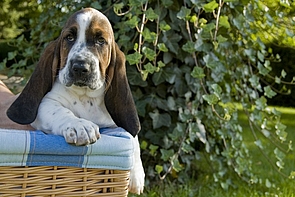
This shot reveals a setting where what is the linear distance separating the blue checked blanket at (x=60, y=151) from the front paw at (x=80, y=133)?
0.07 feet

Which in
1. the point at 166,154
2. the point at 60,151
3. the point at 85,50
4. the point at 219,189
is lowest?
the point at 219,189

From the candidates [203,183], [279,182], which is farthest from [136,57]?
[279,182]

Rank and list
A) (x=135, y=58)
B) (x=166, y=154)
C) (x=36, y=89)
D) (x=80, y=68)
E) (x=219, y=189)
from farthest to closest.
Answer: (x=219, y=189), (x=166, y=154), (x=135, y=58), (x=36, y=89), (x=80, y=68)

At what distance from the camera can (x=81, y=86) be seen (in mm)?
2242

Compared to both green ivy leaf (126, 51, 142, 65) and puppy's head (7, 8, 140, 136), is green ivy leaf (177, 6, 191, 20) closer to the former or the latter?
green ivy leaf (126, 51, 142, 65)

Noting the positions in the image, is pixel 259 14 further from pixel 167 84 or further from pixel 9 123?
pixel 9 123

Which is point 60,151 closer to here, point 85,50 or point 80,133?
point 80,133

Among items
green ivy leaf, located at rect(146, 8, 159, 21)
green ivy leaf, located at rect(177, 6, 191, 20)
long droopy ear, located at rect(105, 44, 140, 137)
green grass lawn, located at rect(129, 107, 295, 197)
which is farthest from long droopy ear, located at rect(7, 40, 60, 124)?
green grass lawn, located at rect(129, 107, 295, 197)

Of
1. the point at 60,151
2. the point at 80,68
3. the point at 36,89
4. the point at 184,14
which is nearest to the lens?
the point at 60,151

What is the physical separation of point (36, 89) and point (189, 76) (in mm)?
1526

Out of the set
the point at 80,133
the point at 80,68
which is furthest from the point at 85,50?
the point at 80,133

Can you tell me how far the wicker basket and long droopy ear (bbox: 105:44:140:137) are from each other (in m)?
0.29

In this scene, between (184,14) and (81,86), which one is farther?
(184,14)

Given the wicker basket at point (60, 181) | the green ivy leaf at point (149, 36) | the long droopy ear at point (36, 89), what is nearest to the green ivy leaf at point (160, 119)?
the green ivy leaf at point (149, 36)
